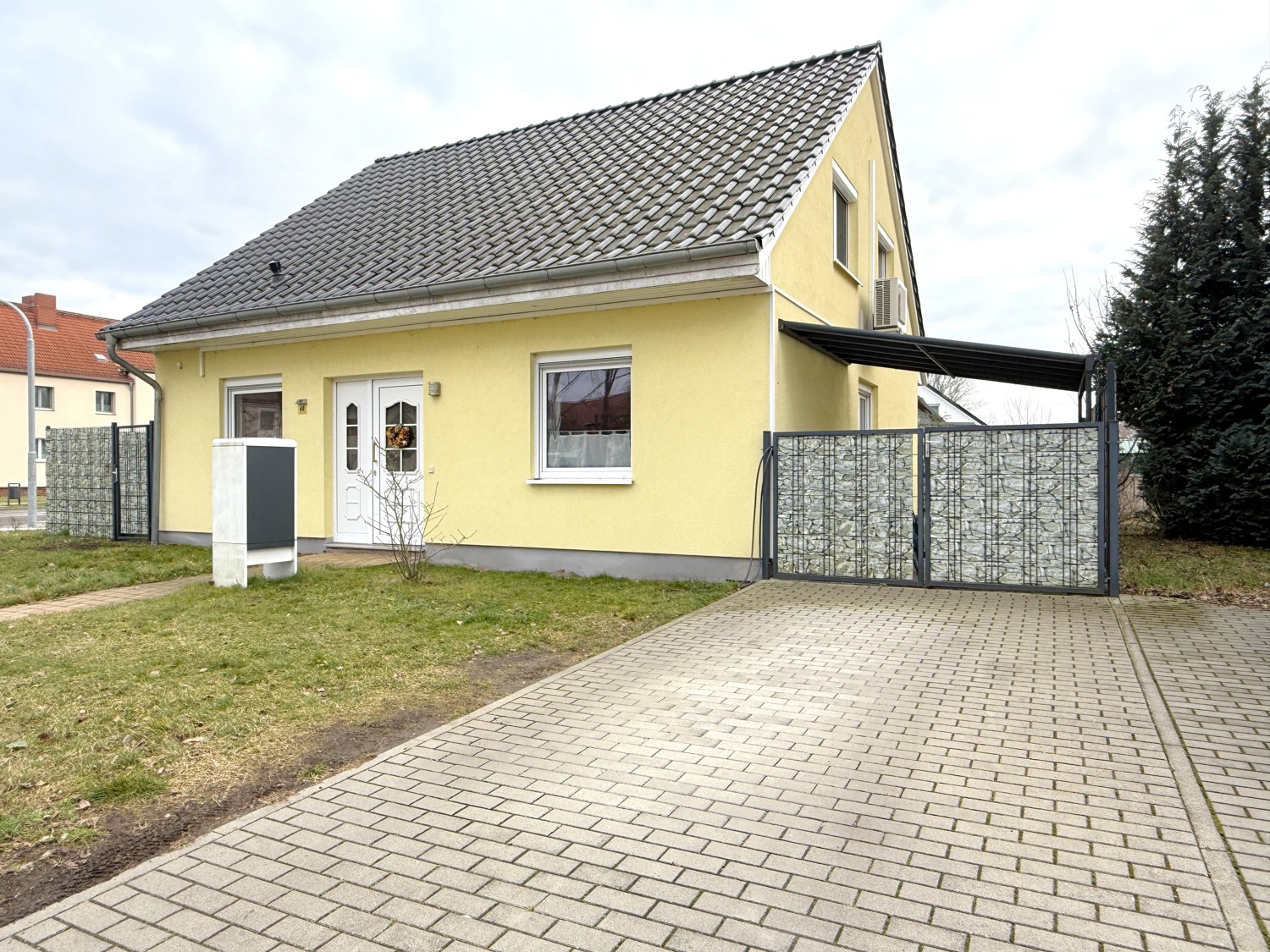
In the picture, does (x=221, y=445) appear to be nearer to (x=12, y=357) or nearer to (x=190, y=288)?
(x=190, y=288)

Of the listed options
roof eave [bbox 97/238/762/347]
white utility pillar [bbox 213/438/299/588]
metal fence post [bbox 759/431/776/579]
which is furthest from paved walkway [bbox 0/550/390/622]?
metal fence post [bbox 759/431/776/579]

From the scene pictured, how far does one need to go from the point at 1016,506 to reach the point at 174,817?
7583 millimetres

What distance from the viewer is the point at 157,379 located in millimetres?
13445

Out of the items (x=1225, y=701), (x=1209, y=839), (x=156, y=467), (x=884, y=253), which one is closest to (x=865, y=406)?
(x=884, y=253)

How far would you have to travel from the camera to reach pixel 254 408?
42.5ft

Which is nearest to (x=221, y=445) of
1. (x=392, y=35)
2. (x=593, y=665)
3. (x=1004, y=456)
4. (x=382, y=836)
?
(x=593, y=665)

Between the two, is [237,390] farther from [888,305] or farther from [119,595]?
[888,305]

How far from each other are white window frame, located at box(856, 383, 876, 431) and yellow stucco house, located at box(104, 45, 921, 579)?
5.9 inches

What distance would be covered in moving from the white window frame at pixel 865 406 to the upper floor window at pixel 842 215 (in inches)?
79.8

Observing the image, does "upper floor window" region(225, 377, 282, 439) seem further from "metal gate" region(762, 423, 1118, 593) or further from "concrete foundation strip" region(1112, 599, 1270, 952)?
"concrete foundation strip" region(1112, 599, 1270, 952)

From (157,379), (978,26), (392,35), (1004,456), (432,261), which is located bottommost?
(1004,456)

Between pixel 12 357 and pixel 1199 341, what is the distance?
4223 centimetres

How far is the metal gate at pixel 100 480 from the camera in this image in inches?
539

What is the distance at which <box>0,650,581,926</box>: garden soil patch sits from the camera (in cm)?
284
